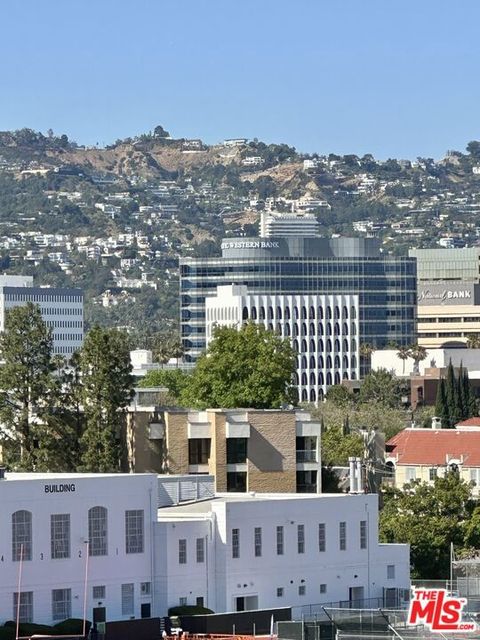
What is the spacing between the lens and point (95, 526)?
3418 inches

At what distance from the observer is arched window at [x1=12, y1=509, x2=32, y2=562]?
84.2m

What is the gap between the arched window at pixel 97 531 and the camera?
86.7 metres

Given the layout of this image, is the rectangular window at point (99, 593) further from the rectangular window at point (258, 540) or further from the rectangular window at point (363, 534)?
the rectangular window at point (363, 534)

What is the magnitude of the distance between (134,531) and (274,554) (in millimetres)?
7257

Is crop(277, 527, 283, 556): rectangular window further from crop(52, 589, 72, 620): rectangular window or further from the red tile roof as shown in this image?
the red tile roof

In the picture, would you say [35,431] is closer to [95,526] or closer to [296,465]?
[296,465]

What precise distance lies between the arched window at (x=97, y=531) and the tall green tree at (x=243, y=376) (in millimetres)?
56161

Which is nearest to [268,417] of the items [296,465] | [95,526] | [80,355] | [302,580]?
[296,465]

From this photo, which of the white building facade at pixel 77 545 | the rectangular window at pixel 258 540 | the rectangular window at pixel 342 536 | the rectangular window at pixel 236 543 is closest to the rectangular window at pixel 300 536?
the rectangular window at pixel 258 540

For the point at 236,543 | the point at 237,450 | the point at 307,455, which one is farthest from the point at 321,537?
the point at 307,455

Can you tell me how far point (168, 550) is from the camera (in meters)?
89.2

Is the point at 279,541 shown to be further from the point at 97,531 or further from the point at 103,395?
the point at 103,395

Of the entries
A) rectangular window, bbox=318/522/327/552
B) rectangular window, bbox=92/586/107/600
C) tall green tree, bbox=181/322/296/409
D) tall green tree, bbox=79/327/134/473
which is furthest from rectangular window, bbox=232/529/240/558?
tall green tree, bbox=181/322/296/409

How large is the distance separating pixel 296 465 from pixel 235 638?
3868 centimetres
